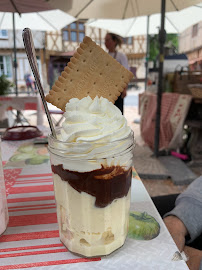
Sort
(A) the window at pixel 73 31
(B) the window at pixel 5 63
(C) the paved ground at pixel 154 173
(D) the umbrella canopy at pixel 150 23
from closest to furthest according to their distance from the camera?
1. (C) the paved ground at pixel 154 173
2. (D) the umbrella canopy at pixel 150 23
3. (B) the window at pixel 5 63
4. (A) the window at pixel 73 31

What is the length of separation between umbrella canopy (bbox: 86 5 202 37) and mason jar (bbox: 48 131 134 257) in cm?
415

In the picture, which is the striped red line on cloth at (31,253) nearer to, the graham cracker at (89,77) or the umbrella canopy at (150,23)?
the graham cracker at (89,77)

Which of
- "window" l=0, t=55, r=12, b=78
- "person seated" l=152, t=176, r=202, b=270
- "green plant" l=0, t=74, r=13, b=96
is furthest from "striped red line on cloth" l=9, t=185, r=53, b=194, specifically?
"window" l=0, t=55, r=12, b=78

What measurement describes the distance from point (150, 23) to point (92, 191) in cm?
523

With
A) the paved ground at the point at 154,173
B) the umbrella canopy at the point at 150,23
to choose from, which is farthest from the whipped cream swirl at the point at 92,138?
the umbrella canopy at the point at 150,23

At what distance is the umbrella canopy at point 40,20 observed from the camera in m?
4.12

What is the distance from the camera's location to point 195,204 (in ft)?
2.44

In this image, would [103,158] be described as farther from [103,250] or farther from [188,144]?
[188,144]

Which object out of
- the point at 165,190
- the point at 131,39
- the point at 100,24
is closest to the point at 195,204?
the point at 165,190

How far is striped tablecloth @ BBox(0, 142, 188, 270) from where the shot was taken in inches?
17.5

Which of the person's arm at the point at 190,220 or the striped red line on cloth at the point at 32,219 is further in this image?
the person's arm at the point at 190,220

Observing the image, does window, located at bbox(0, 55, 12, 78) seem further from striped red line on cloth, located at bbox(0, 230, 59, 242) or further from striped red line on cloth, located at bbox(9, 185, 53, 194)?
striped red line on cloth, located at bbox(0, 230, 59, 242)

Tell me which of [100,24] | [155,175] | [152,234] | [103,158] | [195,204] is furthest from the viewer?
[100,24]

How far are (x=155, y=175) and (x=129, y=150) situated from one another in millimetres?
2080
